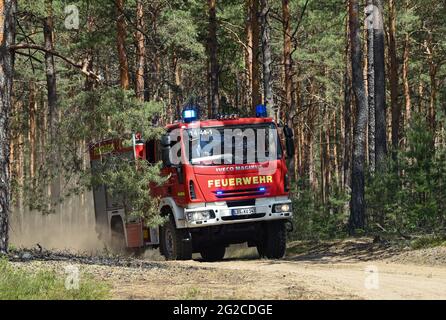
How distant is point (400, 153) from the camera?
18578 mm

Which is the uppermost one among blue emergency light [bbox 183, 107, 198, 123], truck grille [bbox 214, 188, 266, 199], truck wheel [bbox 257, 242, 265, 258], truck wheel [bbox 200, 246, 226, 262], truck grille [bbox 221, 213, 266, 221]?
blue emergency light [bbox 183, 107, 198, 123]

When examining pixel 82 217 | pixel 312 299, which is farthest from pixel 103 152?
pixel 312 299

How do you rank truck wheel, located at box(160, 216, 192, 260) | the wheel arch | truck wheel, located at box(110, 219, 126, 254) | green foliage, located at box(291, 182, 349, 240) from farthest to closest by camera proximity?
green foliage, located at box(291, 182, 349, 240) → truck wheel, located at box(110, 219, 126, 254) → truck wheel, located at box(160, 216, 192, 260) → the wheel arch

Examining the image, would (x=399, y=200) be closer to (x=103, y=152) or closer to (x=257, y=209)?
(x=257, y=209)

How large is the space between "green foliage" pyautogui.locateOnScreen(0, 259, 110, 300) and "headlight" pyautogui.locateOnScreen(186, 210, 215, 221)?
18.9ft

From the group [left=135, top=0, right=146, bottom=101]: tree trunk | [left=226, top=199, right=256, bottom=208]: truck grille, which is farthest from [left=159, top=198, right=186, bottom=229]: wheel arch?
[left=135, top=0, right=146, bottom=101]: tree trunk

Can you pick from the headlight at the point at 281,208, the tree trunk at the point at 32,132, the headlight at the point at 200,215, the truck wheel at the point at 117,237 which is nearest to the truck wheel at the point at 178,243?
the headlight at the point at 200,215

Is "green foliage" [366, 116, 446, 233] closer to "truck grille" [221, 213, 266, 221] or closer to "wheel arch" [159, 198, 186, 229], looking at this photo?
"truck grille" [221, 213, 266, 221]

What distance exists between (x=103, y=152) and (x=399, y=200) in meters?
7.50

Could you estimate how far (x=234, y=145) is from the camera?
1694 centimetres

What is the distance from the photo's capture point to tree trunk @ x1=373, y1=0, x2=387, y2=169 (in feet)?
80.6

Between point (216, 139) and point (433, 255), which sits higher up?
point (216, 139)

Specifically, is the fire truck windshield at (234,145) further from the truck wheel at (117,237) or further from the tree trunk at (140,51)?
the tree trunk at (140,51)

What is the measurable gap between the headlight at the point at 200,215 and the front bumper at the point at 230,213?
0.03 m
